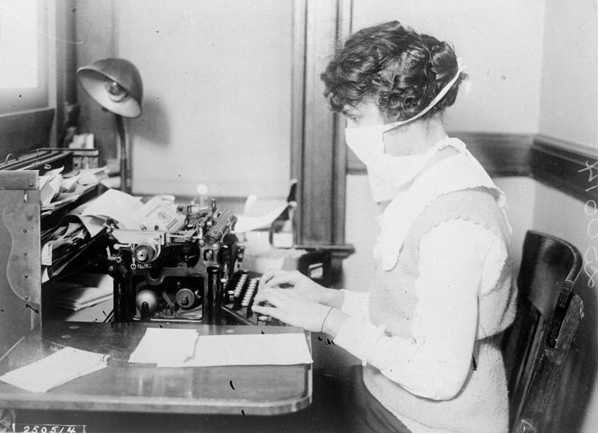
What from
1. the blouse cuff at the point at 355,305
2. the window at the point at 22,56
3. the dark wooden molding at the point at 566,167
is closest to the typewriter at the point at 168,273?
the blouse cuff at the point at 355,305

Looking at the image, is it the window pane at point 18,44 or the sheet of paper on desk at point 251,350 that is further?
Answer: the window pane at point 18,44

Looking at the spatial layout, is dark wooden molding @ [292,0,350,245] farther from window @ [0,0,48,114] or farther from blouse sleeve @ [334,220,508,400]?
blouse sleeve @ [334,220,508,400]

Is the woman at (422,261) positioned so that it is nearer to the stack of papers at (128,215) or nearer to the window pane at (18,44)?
the stack of papers at (128,215)

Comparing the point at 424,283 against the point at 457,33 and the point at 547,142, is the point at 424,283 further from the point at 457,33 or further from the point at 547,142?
the point at 457,33

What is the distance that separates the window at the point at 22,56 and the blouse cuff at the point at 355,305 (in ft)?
5.00

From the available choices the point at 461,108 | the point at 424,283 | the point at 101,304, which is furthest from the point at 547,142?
the point at 101,304

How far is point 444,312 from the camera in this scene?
5.16 ft

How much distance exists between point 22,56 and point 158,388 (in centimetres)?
181

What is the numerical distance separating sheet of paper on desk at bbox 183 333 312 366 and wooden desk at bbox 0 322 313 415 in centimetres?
3

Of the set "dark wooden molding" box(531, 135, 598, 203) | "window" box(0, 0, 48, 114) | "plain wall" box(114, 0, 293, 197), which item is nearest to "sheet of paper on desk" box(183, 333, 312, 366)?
"dark wooden molding" box(531, 135, 598, 203)

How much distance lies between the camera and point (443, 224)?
1661 mm

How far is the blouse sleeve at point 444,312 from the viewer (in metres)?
1.57

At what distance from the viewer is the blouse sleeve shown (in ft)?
5.16

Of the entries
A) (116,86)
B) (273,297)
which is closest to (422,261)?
(273,297)
